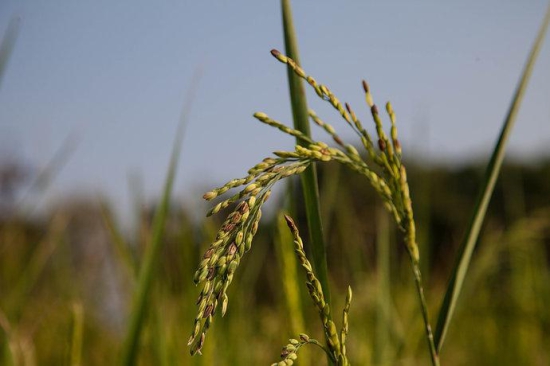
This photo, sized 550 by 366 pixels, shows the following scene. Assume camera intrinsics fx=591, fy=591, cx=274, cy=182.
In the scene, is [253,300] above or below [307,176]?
below

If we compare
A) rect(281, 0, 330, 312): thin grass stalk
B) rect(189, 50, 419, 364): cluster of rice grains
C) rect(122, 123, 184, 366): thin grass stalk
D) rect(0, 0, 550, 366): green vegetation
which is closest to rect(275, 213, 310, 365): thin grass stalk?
rect(0, 0, 550, 366): green vegetation

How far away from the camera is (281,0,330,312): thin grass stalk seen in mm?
542

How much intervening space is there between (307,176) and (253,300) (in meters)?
2.18

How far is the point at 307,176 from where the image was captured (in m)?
0.55

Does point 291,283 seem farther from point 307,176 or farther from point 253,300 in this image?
point 253,300

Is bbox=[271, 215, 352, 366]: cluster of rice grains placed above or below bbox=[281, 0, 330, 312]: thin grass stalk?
below

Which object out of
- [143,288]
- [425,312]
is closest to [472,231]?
[425,312]

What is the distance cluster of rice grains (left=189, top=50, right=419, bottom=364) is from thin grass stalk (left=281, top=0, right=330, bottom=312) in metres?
0.07

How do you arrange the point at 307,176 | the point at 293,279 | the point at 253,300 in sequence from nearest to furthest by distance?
the point at 307,176
the point at 293,279
the point at 253,300

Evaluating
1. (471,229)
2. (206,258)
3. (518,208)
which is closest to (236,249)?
(206,258)

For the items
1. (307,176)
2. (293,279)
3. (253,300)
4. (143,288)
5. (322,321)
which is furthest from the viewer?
(253,300)

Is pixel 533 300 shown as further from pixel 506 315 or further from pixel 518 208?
pixel 518 208

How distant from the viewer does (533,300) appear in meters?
2.46

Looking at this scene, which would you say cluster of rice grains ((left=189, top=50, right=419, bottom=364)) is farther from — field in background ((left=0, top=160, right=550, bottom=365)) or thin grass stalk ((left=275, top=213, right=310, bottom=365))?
thin grass stalk ((left=275, top=213, right=310, bottom=365))
